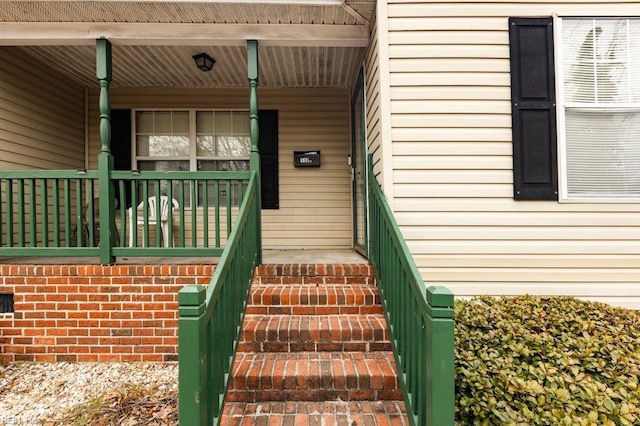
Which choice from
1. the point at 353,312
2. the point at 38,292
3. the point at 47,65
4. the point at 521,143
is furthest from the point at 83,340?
the point at 521,143

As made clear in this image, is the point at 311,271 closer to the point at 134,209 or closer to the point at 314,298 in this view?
the point at 314,298

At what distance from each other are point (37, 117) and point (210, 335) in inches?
166

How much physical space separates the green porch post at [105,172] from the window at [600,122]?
12.8 ft

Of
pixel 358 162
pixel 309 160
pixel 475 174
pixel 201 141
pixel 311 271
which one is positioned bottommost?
pixel 311 271

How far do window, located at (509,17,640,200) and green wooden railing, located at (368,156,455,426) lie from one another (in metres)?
1.43

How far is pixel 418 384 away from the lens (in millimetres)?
1714

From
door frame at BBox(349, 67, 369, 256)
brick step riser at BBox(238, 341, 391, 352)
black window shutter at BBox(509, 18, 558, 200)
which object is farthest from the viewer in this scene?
door frame at BBox(349, 67, 369, 256)

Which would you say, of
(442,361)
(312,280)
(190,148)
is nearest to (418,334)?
(442,361)

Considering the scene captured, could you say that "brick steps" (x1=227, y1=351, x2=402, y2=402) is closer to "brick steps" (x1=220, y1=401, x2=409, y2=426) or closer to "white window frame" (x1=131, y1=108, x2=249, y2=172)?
"brick steps" (x1=220, y1=401, x2=409, y2=426)

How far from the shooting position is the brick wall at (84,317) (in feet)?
9.79

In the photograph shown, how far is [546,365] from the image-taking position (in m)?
1.96

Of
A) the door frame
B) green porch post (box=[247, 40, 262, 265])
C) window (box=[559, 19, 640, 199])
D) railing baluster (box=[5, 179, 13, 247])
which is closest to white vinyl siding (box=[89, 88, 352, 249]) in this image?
the door frame

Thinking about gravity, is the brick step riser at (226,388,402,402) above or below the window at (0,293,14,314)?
below

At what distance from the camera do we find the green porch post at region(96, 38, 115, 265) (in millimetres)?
3092
